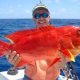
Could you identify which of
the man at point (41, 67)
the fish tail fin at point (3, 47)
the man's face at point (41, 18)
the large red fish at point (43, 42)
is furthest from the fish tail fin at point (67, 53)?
the man's face at point (41, 18)

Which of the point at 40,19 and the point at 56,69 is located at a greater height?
the point at 40,19

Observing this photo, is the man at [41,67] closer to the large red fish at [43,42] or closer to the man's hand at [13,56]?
the man's hand at [13,56]

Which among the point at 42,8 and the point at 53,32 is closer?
the point at 53,32

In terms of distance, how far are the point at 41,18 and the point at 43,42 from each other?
1626 mm

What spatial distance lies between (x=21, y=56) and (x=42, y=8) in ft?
5.97

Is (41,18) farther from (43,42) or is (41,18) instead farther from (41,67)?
(43,42)

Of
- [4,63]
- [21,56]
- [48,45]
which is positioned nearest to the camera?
[48,45]

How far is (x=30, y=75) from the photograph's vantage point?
5449 mm

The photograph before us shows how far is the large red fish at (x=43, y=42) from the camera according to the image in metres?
3.89

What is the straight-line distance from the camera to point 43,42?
3.93 meters

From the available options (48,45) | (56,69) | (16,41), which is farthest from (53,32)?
(56,69)

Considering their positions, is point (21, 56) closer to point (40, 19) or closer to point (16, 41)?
point (16, 41)

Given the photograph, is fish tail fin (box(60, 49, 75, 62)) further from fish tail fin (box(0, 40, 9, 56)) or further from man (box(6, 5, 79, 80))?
man (box(6, 5, 79, 80))

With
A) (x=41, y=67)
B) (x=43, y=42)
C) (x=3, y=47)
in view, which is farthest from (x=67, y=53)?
(x=41, y=67)
